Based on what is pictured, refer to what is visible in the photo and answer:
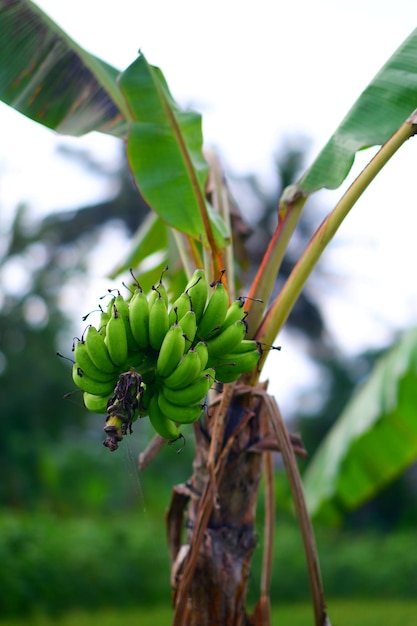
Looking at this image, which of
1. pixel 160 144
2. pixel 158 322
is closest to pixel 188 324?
pixel 158 322

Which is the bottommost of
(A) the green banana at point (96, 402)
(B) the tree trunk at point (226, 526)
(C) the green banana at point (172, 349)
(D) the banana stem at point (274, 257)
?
(B) the tree trunk at point (226, 526)

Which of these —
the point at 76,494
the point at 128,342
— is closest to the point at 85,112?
the point at 128,342

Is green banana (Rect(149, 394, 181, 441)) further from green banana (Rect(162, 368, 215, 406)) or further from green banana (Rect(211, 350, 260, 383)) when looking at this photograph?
green banana (Rect(211, 350, 260, 383))

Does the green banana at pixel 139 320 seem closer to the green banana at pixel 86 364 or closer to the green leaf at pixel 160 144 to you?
the green banana at pixel 86 364

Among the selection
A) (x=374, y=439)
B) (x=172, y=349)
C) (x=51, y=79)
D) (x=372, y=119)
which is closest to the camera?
(x=172, y=349)

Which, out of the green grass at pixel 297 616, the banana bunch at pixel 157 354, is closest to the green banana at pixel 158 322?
the banana bunch at pixel 157 354

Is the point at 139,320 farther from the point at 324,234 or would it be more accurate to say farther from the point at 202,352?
the point at 324,234
